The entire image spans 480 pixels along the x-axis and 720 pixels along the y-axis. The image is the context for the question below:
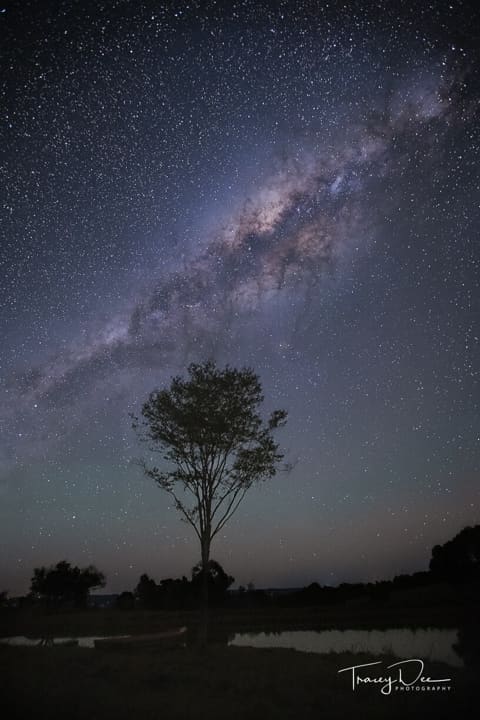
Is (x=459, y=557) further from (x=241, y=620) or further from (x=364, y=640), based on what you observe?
(x=364, y=640)

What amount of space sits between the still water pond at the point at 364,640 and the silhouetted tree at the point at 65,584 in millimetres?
44629

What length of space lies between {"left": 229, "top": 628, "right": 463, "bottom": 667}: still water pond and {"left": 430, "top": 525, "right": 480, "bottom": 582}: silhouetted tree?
32.3 metres

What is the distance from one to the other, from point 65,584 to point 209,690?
69.6 metres

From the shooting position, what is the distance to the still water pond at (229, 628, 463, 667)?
2468cm

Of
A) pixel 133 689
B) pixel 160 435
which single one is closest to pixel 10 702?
pixel 133 689

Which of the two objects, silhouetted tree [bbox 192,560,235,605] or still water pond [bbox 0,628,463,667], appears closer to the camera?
still water pond [bbox 0,628,463,667]

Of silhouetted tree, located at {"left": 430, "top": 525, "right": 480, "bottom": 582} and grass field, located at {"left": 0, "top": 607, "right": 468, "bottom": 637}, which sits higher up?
silhouetted tree, located at {"left": 430, "top": 525, "right": 480, "bottom": 582}

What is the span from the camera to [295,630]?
40.6 m

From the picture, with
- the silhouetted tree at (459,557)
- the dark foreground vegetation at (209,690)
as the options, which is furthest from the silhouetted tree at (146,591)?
the dark foreground vegetation at (209,690)

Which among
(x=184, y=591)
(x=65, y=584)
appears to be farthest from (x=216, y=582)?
(x=65, y=584)

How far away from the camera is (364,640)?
3070cm

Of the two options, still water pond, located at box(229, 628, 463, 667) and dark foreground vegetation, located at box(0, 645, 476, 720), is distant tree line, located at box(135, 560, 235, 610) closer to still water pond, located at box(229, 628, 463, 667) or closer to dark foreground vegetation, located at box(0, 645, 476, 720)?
still water pond, located at box(229, 628, 463, 667)

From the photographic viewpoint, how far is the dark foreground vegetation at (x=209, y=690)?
11.5 metres

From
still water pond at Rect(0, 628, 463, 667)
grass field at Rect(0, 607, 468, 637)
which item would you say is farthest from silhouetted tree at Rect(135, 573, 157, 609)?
still water pond at Rect(0, 628, 463, 667)
